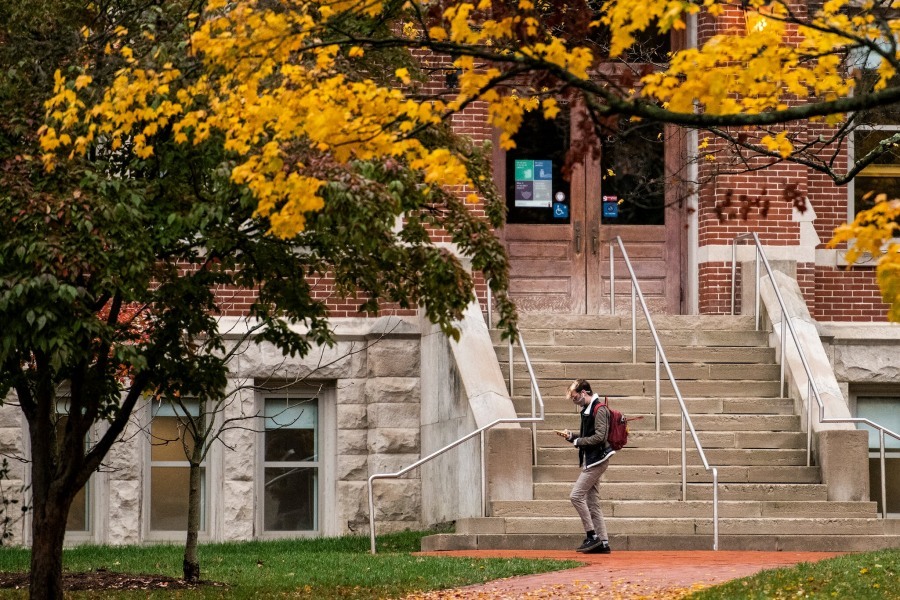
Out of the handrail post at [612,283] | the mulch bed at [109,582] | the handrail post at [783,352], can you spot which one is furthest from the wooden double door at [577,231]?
the mulch bed at [109,582]

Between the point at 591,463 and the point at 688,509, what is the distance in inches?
51.7

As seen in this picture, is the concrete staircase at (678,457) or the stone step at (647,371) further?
the stone step at (647,371)

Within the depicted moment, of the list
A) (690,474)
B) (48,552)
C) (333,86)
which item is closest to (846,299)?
(690,474)

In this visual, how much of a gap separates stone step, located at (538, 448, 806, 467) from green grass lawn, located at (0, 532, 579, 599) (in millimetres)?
1640

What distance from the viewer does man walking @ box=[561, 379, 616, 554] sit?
13.5m

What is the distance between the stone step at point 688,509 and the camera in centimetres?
1447

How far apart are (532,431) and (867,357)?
15.6ft

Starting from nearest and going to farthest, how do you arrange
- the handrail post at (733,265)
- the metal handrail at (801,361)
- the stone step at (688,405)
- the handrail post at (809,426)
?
the metal handrail at (801,361)
the handrail post at (809,426)
the stone step at (688,405)
the handrail post at (733,265)

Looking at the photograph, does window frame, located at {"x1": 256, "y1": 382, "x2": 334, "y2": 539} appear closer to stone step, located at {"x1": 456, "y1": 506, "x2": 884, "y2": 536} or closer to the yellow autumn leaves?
stone step, located at {"x1": 456, "y1": 506, "x2": 884, "y2": 536}

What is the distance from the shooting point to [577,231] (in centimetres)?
1892

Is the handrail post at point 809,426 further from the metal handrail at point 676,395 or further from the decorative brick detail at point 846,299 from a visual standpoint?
the decorative brick detail at point 846,299

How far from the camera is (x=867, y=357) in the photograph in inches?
707

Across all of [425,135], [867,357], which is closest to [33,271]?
[425,135]

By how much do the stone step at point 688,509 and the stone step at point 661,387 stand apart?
209 centimetres
